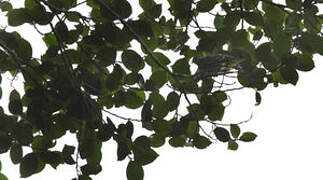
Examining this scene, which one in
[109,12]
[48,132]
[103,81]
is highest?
[109,12]

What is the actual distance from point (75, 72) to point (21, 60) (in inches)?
5.6

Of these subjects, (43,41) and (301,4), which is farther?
(43,41)

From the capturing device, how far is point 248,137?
1299 millimetres

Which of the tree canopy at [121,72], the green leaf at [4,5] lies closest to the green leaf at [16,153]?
the tree canopy at [121,72]

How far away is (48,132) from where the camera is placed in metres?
1.16

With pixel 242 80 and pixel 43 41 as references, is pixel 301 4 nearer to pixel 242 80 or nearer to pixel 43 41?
pixel 242 80

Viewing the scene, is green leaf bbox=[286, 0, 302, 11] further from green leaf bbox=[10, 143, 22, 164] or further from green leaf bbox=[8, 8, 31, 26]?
green leaf bbox=[10, 143, 22, 164]

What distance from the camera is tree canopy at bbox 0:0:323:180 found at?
3.43ft

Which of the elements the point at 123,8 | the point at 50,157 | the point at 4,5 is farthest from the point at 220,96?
the point at 4,5

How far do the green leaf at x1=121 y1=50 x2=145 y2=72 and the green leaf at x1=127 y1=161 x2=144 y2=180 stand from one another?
247 millimetres

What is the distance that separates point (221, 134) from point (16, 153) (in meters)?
0.56

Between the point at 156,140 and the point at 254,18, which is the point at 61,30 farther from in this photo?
the point at 254,18

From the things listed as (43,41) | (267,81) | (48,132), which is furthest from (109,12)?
(267,81)

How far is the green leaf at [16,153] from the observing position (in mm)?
1093
